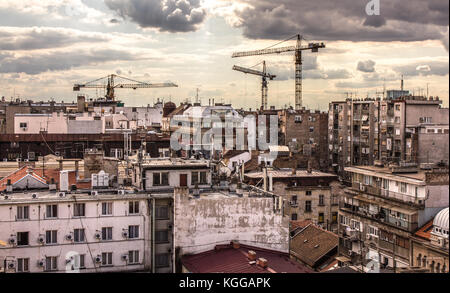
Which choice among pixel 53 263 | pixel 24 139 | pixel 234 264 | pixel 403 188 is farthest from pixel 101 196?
pixel 24 139

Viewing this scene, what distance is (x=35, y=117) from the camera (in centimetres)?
2078

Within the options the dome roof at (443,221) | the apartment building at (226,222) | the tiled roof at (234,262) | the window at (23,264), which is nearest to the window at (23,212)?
the window at (23,264)

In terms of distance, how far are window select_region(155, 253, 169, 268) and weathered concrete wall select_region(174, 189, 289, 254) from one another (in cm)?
134

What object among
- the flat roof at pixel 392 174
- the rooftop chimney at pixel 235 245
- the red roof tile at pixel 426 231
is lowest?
the rooftop chimney at pixel 235 245

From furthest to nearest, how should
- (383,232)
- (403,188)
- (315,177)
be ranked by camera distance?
(315,177)
(383,232)
(403,188)

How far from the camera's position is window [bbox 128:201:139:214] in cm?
846

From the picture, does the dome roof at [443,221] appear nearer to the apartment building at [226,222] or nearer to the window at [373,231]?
the apartment building at [226,222]

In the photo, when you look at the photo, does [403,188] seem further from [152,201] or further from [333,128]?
[333,128]

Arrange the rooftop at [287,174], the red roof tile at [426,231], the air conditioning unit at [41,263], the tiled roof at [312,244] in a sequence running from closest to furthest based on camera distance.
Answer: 1. the red roof tile at [426,231]
2. the air conditioning unit at [41,263]
3. the tiled roof at [312,244]
4. the rooftop at [287,174]

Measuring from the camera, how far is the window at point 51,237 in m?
8.10

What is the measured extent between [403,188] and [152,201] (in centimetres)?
372

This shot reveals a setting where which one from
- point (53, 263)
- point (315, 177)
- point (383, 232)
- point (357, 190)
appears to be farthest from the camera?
point (315, 177)

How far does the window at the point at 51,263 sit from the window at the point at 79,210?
27.7 inches

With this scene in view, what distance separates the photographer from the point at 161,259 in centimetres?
845
